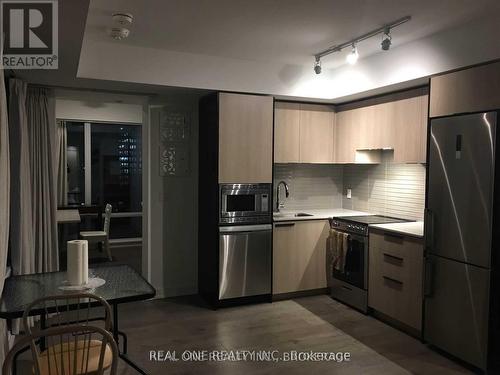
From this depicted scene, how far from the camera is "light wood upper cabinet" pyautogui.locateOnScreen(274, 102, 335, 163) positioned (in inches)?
185

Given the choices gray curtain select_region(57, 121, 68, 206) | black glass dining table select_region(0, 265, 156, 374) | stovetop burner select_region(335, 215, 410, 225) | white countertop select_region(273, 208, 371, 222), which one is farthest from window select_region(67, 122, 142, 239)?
black glass dining table select_region(0, 265, 156, 374)

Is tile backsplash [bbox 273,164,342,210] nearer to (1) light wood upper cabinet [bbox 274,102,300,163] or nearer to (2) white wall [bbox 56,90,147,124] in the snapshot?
(1) light wood upper cabinet [bbox 274,102,300,163]

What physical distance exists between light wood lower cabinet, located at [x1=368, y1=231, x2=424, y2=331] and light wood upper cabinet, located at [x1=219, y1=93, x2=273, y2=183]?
4.52ft

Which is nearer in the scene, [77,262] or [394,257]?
[77,262]

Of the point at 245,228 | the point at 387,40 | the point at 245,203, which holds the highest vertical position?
the point at 387,40

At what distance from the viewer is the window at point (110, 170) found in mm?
7582

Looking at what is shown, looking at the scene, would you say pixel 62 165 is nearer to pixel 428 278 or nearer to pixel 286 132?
pixel 286 132

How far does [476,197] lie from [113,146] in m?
6.63

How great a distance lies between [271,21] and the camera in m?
3.13

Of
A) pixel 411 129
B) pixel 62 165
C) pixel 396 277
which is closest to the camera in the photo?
pixel 396 277

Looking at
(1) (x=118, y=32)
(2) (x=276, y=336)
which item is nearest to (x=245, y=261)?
(2) (x=276, y=336)

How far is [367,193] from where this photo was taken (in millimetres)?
5016

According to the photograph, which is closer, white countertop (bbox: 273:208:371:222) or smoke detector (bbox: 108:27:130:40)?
smoke detector (bbox: 108:27:130:40)

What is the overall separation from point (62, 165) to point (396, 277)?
599 centimetres
